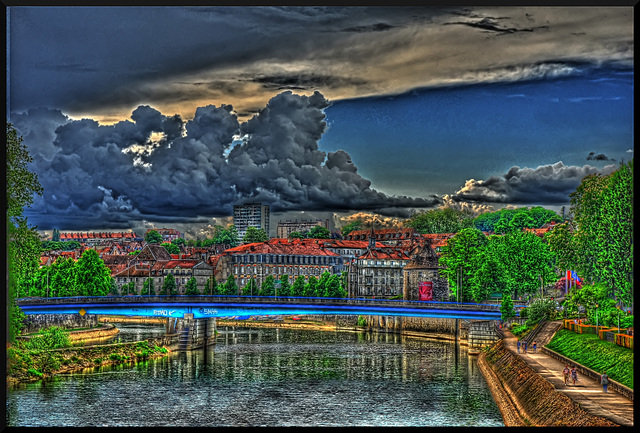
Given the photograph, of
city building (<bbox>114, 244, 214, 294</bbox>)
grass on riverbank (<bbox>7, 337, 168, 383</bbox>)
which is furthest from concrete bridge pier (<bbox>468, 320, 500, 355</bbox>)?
city building (<bbox>114, 244, 214, 294</bbox>)

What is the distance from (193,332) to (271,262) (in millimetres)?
49359

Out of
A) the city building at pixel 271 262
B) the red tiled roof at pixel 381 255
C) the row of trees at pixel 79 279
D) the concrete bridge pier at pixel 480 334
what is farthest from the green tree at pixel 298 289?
the concrete bridge pier at pixel 480 334

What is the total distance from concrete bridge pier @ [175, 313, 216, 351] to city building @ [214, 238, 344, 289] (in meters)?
44.4

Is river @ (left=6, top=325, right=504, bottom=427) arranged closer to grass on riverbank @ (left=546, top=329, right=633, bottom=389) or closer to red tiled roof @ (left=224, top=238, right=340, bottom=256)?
grass on riverbank @ (left=546, top=329, right=633, bottom=389)

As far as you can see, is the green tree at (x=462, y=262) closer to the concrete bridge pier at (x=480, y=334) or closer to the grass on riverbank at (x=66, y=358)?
the concrete bridge pier at (x=480, y=334)

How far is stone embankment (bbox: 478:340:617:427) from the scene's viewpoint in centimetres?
2606

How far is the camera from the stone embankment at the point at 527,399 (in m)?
26.1

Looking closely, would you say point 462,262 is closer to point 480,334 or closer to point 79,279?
point 480,334

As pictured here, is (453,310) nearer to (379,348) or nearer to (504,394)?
(379,348)

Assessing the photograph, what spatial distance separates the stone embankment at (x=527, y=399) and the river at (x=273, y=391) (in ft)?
2.32

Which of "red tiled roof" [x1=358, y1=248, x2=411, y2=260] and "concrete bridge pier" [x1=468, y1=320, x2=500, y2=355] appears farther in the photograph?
"red tiled roof" [x1=358, y1=248, x2=411, y2=260]

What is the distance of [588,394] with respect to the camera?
28.5 metres

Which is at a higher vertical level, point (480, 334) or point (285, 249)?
point (285, 249)

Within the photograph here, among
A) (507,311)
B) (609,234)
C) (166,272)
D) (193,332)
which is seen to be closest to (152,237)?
(166,272)
